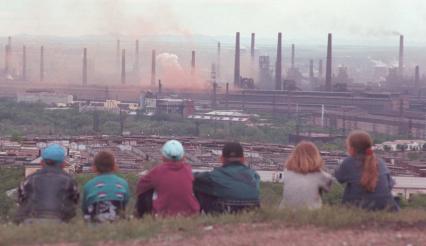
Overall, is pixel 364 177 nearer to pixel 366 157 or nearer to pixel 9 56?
pixel 366 157

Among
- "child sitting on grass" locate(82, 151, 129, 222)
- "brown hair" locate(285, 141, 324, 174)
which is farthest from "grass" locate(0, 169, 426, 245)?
"brown hair" locate(285, 141, 324, 174)

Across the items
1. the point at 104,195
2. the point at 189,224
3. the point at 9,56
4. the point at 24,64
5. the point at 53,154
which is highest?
the point at 9,56

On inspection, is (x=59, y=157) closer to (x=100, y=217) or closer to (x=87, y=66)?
(x=100, y=217)

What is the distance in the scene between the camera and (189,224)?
548 cm

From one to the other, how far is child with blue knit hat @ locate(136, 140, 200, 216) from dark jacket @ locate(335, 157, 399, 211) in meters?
0.93

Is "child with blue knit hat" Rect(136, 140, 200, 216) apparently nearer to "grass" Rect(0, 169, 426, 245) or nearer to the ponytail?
"grass" Rect(0, 169, 426, 245)

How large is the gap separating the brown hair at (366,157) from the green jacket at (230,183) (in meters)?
0.65

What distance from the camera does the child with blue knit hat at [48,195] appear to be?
574 cm

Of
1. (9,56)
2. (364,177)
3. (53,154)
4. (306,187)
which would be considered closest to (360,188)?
(364,177)

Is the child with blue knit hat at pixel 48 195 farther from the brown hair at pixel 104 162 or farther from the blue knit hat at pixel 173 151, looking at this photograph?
the blue knit hat at pixel 173 151

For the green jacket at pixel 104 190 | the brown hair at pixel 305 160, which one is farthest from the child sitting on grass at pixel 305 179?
the green jacket at pixel 104 190

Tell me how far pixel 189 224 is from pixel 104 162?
0.70 metres

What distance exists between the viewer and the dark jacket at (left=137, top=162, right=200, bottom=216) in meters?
5.95

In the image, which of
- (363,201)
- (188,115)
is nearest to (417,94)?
(188,115)
